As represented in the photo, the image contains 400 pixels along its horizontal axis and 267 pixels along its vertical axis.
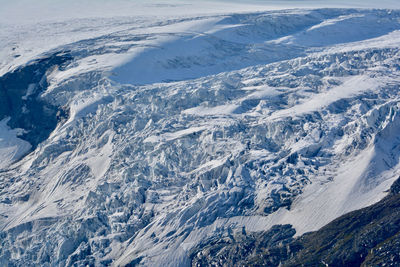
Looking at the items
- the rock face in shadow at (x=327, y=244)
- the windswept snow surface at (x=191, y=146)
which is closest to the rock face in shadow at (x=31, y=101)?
the windswept snow surface at (x=191, y=146)

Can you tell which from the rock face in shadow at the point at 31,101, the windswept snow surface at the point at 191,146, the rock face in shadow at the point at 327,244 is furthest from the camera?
the rock face in shadow at the point at 31,101

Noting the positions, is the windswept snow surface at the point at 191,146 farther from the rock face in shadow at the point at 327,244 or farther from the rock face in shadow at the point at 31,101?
the rock face in shadow at the point at 31,101

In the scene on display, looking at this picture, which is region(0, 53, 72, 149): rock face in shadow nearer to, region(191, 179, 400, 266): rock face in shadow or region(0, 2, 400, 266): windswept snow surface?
region(0, 2, 400, 266): windswept snow surface

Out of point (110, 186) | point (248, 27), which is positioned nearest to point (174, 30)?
point (248, 27)

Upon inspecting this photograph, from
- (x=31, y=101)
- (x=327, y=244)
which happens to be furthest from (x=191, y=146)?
(x=31, y=101)

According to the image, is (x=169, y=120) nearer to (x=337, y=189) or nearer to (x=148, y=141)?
(x=148, y=141)

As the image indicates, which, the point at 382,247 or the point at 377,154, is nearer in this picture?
the point at 382,247
